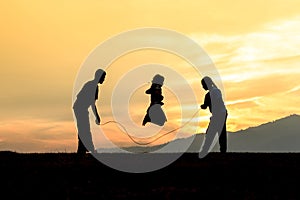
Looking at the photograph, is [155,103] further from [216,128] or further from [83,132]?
[83,132]

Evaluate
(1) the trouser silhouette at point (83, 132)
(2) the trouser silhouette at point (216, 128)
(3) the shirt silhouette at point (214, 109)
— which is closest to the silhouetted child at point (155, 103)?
(3) the shirt silhouette at point (214, 109)

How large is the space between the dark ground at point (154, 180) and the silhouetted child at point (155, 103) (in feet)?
13.9

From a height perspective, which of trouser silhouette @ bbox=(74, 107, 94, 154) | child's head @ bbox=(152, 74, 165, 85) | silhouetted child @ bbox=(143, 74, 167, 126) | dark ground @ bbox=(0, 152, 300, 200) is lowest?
dark ground @ bbox=(0, 152, 300, 200)

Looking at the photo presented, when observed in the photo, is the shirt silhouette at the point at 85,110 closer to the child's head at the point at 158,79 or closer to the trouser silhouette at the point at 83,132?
the trouser silhouette at the point at 83,132

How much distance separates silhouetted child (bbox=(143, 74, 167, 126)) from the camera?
86.1 feet

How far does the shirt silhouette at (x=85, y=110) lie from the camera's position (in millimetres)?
25484

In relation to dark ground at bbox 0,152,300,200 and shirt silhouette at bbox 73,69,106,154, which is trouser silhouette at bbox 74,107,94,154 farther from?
dark ground at bbox 0,152,300,200

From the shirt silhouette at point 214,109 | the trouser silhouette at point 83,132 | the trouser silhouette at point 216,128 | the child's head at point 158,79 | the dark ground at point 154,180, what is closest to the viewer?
the dark ground at point 154,180

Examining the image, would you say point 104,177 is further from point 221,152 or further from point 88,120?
point 221,152

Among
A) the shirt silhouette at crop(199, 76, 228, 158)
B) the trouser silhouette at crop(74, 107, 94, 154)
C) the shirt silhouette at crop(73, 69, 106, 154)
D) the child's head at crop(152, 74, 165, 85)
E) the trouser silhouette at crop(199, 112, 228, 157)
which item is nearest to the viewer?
the shirt silhouette at crop(73, 69, 106, 154)

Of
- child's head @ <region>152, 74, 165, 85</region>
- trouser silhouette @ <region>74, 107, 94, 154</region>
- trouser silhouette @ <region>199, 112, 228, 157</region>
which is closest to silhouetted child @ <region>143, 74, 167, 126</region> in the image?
child's head @ <region>152, 74, 165, 85</region>

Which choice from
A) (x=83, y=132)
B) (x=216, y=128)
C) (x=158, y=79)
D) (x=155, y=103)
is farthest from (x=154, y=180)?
(x=216, y=128)

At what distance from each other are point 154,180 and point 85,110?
31.5ft

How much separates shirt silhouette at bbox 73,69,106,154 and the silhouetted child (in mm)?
2256
